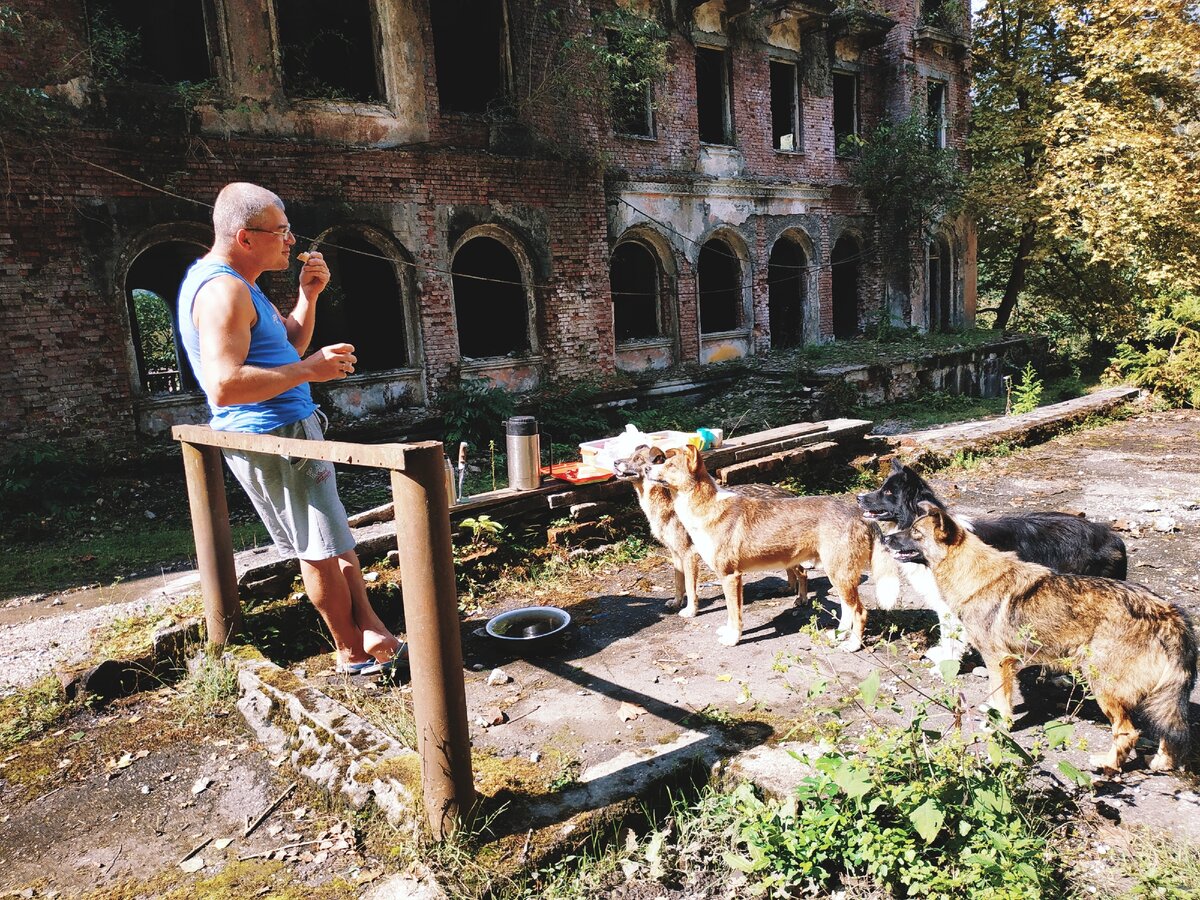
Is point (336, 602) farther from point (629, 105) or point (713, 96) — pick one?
point (713, 96)

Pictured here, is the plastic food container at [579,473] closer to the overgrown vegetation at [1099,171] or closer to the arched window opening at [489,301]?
the arched window opening at [489,301]

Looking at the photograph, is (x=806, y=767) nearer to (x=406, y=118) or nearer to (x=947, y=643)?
(x=947, y=643)

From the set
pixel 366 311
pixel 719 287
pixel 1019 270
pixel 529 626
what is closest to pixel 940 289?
pixel 1019 270

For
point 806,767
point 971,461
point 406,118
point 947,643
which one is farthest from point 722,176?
point 806,767

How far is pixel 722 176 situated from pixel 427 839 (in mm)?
14932

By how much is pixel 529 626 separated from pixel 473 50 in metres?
10.8

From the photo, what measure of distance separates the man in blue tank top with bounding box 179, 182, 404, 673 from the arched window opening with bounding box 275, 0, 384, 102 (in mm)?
8104

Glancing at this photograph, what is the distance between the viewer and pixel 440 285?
1126cm

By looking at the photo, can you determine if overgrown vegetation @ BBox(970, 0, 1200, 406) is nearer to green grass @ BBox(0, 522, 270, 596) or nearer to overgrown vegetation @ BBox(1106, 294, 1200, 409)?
overgrown vegetation @ BBox(1106, 294, 1200, 409)

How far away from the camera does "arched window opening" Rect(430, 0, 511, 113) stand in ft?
38.7

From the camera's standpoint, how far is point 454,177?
443 inches

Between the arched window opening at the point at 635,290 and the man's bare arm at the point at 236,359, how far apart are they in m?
11.8

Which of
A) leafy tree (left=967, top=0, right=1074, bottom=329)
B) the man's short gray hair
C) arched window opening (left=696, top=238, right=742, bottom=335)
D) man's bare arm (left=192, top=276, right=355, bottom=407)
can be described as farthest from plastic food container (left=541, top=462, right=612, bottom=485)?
leafy tree (left=967, top=0, right=1074, bottom=329)

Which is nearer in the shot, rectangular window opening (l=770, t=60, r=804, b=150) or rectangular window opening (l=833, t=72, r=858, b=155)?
rectangular window opening (l=770, t=60, r=804, b=150)
